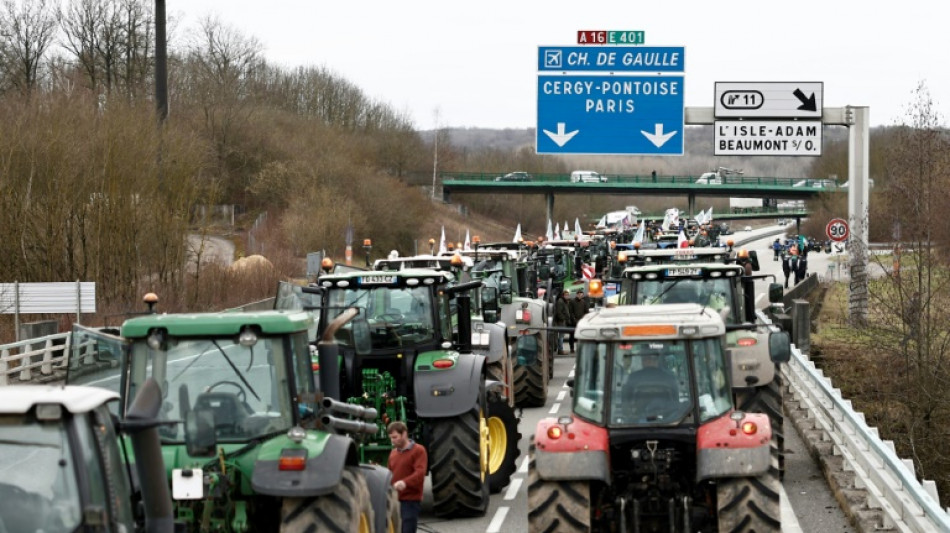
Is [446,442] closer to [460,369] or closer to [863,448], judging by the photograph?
[460,369]

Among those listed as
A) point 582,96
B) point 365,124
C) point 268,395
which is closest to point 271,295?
point 582,96

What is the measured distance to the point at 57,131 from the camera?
39.2 meters

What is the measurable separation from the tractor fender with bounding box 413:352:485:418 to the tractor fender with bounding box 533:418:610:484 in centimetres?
323

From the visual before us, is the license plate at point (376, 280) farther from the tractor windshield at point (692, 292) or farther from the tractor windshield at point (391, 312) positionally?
the tractor windshield at point (692, 292)

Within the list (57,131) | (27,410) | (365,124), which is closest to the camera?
(27,410)

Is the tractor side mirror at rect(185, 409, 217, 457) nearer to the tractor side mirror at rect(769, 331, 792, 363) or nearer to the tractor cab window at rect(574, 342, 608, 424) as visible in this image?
the tractor cab window at rect(574, 342, 608, 424)

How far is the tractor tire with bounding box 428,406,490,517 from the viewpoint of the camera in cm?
1434

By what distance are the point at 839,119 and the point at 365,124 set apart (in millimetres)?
75601

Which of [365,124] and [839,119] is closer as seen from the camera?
[839,119]

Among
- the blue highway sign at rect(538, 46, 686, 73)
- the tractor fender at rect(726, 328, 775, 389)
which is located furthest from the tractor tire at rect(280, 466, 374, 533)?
the blue highway sign at rect(538, 46, 686, 73)

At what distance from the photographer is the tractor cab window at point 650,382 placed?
1115 cm

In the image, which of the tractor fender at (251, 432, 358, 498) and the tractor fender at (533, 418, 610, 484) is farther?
the tractor fender at (533, 418, 610, 484)

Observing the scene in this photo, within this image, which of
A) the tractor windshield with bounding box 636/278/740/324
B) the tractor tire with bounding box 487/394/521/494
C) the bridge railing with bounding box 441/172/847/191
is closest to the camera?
the tractor tire with bounding box 487/394/521/494

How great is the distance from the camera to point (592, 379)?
11.3m
